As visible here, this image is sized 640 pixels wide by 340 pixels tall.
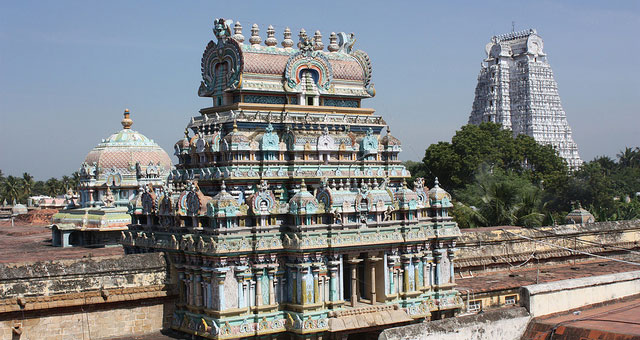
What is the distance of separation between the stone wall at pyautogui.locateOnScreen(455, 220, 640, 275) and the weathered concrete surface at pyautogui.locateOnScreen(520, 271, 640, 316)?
604 cm

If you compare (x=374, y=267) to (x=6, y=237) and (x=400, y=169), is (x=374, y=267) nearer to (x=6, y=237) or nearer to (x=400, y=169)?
(x=400, y=169)

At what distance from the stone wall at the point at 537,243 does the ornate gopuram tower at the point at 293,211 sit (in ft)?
16.9

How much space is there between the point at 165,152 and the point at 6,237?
1027 centimetres

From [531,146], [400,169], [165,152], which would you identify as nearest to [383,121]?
[400,169]

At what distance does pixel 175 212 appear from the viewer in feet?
67.1

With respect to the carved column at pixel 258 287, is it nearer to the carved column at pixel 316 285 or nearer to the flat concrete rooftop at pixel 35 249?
the carved column at pixel 316 285

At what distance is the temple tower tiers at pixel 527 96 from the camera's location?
88812 millimetres

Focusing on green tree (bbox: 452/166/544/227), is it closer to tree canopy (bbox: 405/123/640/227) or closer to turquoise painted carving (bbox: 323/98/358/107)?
tree canopy (bbox: 405/123/640/227)

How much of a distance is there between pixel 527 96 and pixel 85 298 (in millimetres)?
76439

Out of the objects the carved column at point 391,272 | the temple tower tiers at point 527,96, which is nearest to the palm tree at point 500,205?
the carved column at point 391,272

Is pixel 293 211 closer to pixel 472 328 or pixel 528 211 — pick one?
pixel 472 328

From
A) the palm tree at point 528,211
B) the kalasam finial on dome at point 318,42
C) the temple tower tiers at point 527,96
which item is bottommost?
the palm tree at point 528,211

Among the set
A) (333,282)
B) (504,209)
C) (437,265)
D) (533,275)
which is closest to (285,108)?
(333,282)

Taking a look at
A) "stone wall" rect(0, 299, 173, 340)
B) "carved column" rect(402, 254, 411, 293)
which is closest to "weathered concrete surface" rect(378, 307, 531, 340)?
"carved column" rect(402, 254, 411, 293)
